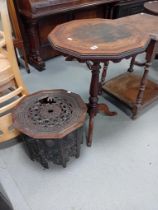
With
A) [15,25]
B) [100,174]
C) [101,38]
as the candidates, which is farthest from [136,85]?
[15,25]

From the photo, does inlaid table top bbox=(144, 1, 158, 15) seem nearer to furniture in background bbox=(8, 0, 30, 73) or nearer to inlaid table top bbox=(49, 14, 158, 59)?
inlaid table top bbox=(49, 14, 158, 59)

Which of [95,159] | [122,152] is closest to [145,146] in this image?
[122,152]

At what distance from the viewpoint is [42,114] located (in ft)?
4.59

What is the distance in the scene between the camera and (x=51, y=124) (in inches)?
51.9

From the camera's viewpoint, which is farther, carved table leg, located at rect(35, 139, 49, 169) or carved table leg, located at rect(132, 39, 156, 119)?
carved table leg, located at rect(132, 39, 156, 119)

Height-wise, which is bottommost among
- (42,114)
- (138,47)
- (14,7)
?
(42,114)

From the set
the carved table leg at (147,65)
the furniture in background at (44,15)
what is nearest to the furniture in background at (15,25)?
the furniture in background at (44,15)

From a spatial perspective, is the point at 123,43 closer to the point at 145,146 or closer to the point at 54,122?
the point at 54,122

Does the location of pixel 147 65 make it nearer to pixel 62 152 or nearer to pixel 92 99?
pixel 92 99

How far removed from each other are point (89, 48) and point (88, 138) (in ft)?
2.52

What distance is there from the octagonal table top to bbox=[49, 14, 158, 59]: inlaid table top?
414 millimetres

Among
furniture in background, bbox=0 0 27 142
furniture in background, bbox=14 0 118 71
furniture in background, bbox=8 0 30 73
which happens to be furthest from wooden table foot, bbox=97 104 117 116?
furniture in background, bbox=8 0 30 73

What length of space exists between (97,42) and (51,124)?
62cm

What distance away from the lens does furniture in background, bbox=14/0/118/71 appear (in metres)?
2.14
